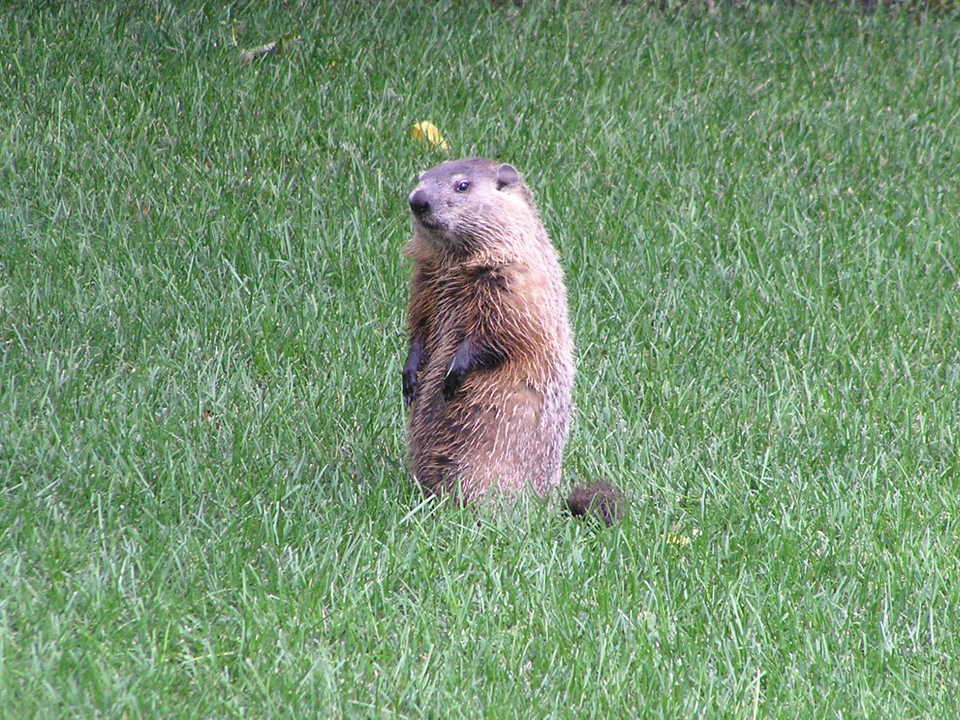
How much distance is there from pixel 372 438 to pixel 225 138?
106 inches

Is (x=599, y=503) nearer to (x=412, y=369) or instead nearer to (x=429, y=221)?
(x=412, y=369)

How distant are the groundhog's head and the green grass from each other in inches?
32.8

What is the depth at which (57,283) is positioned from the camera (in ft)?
18.6

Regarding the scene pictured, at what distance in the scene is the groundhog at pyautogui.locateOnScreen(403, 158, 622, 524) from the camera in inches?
168

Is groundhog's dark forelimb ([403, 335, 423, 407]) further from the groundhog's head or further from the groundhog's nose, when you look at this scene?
the groundhog's nose

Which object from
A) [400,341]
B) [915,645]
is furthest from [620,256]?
[915,645]

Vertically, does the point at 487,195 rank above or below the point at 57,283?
above

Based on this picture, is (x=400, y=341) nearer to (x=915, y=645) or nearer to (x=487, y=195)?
(x=487, y=195)

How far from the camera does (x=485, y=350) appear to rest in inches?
169

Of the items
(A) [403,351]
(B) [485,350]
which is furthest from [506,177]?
(A) [403,351]

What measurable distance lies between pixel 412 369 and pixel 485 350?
0.29 meters

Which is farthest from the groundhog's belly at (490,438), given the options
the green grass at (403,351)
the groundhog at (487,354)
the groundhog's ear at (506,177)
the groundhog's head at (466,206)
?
the groundhog's ear at (506,177)

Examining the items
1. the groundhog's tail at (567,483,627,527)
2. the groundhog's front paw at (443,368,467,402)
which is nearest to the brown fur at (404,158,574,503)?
the groundhog's front paw at (443,368,467,402)

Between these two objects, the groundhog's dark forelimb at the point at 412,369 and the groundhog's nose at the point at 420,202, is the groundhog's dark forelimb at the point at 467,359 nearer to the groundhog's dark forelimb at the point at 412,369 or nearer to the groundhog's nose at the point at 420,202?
the groundhog's dark forelimb at the point at 412,369
